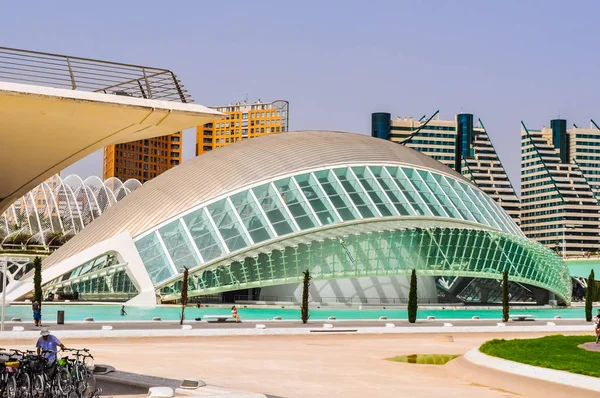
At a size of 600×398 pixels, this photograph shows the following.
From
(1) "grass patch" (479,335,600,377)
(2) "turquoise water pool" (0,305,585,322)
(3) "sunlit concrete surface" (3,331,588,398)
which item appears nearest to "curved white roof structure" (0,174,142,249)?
(2) "turquoise water pool" (0,305,585,322)

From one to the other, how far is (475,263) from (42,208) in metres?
72.2

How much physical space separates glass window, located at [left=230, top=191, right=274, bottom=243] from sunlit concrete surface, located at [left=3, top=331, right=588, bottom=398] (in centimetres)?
2045

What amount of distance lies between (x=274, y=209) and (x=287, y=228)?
1.91 meters

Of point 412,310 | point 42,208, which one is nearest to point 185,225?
point 412,310

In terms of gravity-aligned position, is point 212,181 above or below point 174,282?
above

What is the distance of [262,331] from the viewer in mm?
35531

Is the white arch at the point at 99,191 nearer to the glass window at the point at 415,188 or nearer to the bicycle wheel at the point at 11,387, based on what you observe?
the glass window at the point at 415,188

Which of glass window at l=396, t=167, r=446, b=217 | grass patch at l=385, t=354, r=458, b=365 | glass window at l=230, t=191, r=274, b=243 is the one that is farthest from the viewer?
glass window at l=396, t=167, r=446, b=217

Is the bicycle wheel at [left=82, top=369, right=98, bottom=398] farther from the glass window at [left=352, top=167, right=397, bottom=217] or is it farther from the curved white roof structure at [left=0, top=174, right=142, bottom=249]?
the curved white roof structure at [left=0, top=174, right=142, bottom=249]

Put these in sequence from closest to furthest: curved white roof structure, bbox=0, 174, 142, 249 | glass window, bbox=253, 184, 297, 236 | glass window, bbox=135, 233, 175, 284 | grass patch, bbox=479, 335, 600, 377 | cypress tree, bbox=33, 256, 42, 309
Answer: grass patch, bbox=479, 335, 600, 377, cypress tree, bbox=33, 256, 42, 309, glass window, bbox=135, 233, 175, 284, glass window, bbox=253, 184, 297, 236, curved white roof structure, bbox=0, 174, 142, 249

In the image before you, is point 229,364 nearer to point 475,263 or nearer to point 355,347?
point 355,347

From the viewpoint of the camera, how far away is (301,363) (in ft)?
78.6

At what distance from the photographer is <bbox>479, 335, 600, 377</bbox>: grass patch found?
744 inches

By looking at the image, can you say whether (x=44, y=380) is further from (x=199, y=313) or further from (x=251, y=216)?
(x=251, y=216)
